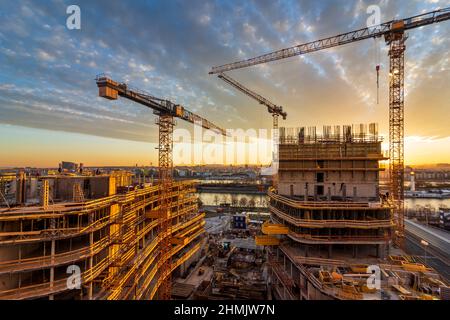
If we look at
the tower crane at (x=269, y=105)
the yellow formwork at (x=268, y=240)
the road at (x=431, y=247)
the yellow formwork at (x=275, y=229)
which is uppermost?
the tower crane at (x=269, y=105)

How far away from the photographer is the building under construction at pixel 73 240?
43.8 feet

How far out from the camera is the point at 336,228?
75.6 feet

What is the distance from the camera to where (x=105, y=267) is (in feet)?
54.1

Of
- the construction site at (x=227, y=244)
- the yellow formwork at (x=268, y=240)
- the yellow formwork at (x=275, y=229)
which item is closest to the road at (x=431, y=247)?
the construction site at (x=227, y=244)

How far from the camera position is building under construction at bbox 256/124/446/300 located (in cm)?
1689

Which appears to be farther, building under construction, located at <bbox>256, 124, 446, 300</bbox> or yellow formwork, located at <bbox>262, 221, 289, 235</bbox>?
yellow formwork, located at <bbox>262, 221, 289, 235</bbox>

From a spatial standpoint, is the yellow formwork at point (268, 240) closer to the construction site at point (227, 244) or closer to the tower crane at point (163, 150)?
the construction site at point (227, 244)

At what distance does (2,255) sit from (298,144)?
87.8ft

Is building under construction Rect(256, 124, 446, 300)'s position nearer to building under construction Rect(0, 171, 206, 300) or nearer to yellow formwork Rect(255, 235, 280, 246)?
yellow formwork Rect(255, 235, 280, 246)

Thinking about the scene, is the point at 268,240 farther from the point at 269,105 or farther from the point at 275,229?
the point at 269,105

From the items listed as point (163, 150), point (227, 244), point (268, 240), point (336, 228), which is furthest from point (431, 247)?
point (163, 150)

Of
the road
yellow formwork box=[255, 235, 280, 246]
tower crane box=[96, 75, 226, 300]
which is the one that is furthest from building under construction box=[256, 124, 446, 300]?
tower crane box=[96, 75, 226, 300]

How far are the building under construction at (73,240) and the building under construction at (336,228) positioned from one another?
1355cm

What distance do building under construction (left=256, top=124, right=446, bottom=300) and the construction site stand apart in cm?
11
